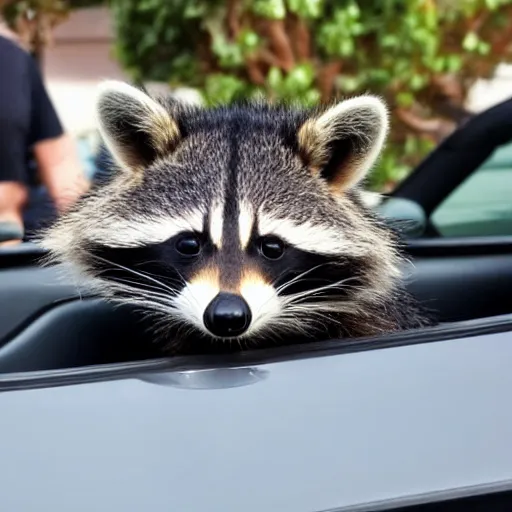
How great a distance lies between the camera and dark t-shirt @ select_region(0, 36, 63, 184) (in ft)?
11.9

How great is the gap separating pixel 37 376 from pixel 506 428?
0.74 meters

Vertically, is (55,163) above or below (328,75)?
below

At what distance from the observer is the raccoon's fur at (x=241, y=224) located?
6.89 ft

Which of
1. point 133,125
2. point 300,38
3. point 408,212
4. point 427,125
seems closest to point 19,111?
point 408,212

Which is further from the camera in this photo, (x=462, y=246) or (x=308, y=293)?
(x=462, y=246)

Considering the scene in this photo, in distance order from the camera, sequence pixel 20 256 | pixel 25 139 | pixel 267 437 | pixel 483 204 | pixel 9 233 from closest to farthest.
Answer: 1. pixel 267 437
2. pixel 9 233
3. pixel 20 256
4. pixel 483 204
5. pixel 25 139

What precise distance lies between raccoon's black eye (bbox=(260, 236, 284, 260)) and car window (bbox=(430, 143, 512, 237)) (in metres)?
1.51

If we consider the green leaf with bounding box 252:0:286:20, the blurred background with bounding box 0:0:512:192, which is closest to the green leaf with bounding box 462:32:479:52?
the blurred background with bounding box 0:0:512:192

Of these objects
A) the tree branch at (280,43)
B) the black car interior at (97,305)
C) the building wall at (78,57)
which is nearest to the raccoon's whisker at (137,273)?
the black car interior at (97,305)

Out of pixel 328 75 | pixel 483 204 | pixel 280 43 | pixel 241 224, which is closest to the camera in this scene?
pixel 241 224

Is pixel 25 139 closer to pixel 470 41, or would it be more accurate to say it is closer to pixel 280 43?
pixel 280 43

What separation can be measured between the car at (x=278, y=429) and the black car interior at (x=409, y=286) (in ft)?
0.58

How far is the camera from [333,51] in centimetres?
793

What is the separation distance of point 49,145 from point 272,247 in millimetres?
1931
